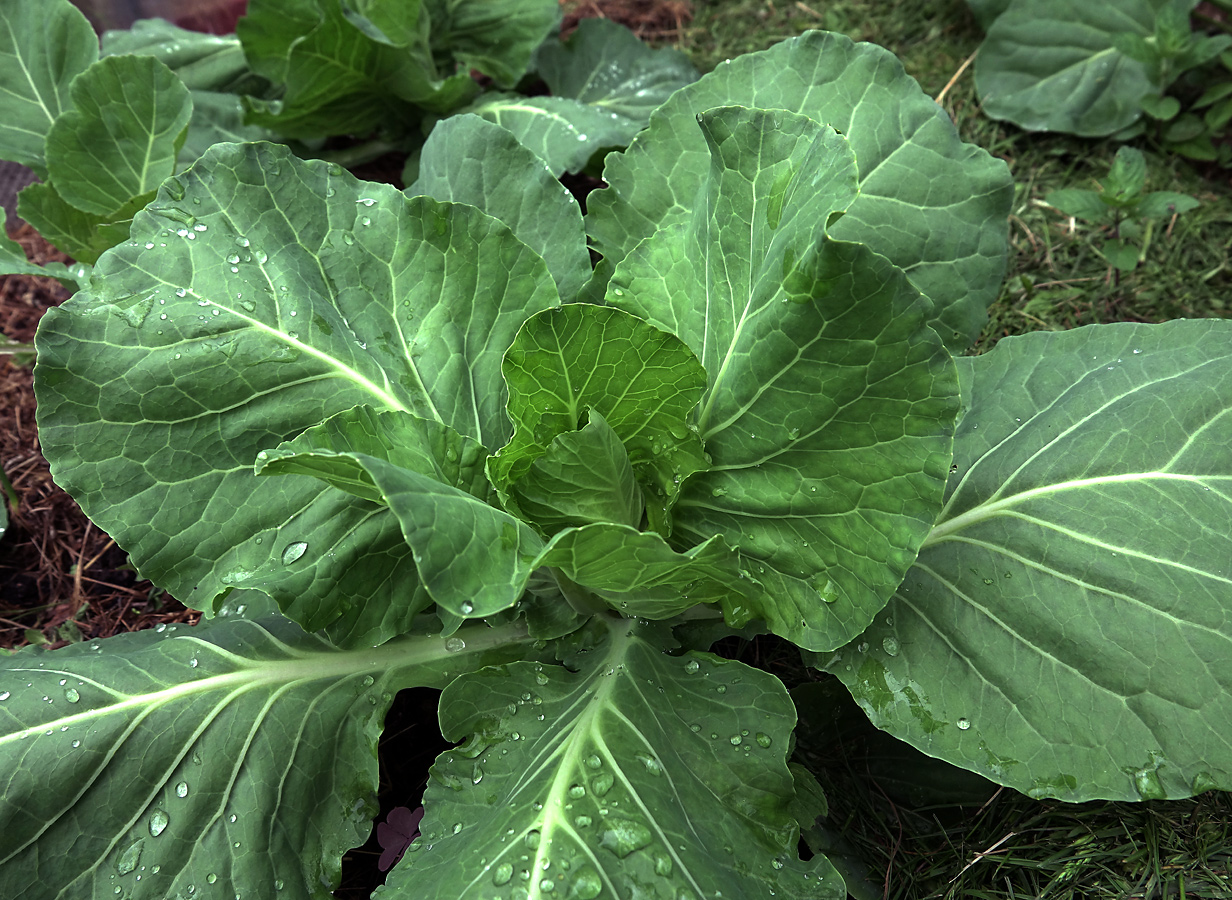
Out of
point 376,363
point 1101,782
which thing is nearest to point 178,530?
point 376,363

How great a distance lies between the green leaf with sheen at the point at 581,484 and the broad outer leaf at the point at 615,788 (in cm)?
33

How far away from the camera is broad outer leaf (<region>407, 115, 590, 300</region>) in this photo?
2098 mm

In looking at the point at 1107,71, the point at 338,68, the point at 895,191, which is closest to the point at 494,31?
the point at 338,68

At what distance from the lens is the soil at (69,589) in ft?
7.25

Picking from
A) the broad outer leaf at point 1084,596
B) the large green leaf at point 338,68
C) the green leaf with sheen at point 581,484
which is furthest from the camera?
the large green leaf at point 338,68

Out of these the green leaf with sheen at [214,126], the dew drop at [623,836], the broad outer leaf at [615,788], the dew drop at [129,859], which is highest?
the green leaf with sheen at [214,126]

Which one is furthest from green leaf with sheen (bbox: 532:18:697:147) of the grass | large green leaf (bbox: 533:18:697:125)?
the grass

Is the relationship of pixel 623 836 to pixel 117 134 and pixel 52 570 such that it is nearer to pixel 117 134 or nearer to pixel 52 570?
pixel 52 570

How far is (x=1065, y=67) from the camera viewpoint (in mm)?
3365

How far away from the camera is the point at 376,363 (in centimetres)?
188

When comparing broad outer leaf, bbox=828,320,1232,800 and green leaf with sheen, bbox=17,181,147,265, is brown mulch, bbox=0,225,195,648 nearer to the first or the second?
green leaf with sheen, bbox=17,181,147,265

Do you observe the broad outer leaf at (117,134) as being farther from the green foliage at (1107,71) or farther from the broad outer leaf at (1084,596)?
the green foliage at (1107,71)

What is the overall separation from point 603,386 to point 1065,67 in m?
2.77

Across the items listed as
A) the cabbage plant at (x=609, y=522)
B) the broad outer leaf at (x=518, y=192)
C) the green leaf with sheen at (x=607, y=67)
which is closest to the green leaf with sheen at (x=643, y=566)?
the cabbage plant at (x=609, y=522)
